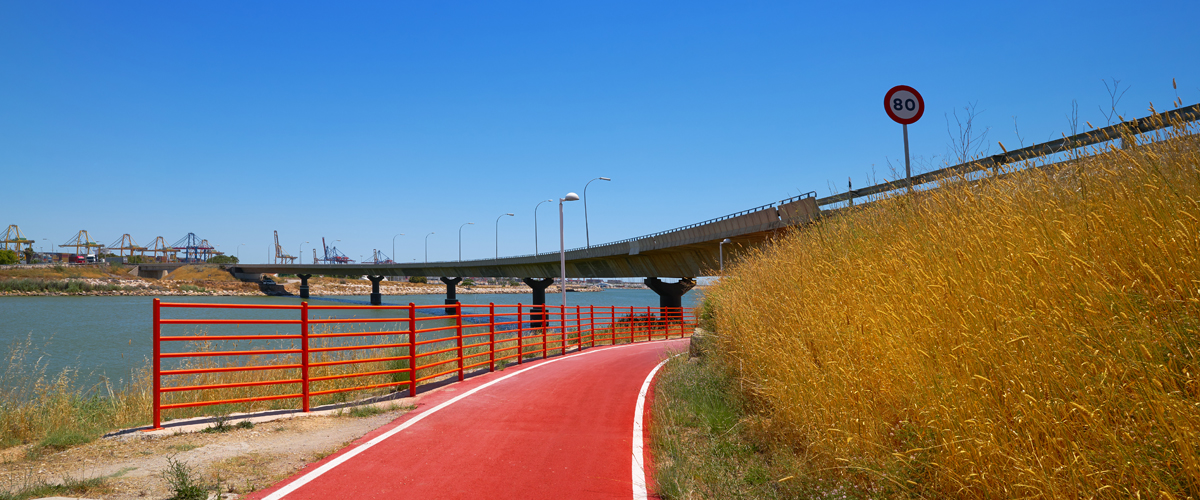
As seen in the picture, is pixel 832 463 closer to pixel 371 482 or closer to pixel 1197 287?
pixel 1197 287

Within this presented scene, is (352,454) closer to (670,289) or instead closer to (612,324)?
(612,324)

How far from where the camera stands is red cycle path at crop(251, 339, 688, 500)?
575 cm

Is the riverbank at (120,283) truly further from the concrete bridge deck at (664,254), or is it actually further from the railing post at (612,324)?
the railing post at (612,324)

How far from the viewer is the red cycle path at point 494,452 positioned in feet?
18.9

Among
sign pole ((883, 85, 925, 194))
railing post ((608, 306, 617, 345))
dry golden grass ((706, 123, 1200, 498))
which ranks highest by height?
sign pole ((883, 85, 925, 194))

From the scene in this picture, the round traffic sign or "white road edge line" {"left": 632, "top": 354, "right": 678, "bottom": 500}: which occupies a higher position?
the round traffic sign

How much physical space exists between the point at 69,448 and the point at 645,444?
644 cm

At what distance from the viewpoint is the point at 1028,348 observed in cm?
350

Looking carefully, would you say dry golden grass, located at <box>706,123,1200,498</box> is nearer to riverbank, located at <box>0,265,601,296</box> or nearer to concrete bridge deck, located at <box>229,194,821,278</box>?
concrete bridge deck, located at <box>229,194,821,278</box>

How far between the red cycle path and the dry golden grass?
224 centimetres

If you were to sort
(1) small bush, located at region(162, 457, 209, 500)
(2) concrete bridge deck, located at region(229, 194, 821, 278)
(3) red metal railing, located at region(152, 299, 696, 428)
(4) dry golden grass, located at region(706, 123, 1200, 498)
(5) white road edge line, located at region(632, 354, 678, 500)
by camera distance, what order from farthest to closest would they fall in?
(2) concrete bridge deck, located at region(229, 194, 821, 278)
(3) red metal railing, located at region(152, 299, 696, 428)
(5) white road edge line, located at region(632, 354, 678, 500)
(1) small bush, located at region(162, 457, 209, 500)
(4) dry golden grass, located at region(706, 123, 1200, 498)

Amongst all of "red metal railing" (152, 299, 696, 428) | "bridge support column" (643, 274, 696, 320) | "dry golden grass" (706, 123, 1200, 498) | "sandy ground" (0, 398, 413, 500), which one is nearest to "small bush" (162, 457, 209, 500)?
"sandy ground" (0, 398, 413, 500)

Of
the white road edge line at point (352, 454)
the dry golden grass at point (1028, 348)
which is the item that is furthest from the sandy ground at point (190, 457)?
the dry golden grass at point (1028, 348)

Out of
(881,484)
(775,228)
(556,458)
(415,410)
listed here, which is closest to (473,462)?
(556,458)
